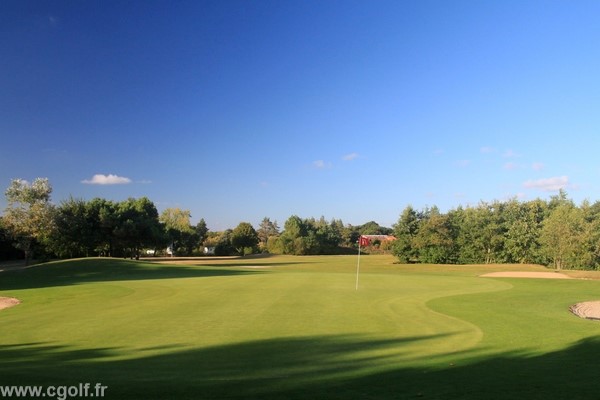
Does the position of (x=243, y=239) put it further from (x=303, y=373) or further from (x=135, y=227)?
(x=303, y=373)

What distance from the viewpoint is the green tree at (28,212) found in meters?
51.4

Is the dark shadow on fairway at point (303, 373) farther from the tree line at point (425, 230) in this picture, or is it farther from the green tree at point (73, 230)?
the green tree at point (73, 230)

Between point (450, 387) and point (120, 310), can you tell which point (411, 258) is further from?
point (450, 387)

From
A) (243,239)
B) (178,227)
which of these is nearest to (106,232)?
(178,227)

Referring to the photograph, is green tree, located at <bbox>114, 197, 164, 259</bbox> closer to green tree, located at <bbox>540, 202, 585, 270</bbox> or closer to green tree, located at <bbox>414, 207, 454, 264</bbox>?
green tree, located at <bbox>414, 207, 454, 264</bbox>

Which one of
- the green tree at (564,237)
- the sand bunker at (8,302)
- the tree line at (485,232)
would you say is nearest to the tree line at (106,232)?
the sand bunker at (8,302)

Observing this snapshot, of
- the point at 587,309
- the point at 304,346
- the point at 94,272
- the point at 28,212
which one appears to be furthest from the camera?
the point at 28,212

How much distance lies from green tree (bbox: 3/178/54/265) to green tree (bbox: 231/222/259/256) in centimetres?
5361

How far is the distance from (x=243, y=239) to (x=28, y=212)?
187ft

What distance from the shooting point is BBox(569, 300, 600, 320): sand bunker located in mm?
17205

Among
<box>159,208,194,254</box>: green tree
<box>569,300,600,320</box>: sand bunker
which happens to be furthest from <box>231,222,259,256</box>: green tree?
<box>569,300,600,320</box>: sand bunker

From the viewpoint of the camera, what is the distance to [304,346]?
11.2 metres

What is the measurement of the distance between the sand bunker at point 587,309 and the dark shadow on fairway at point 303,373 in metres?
6.72

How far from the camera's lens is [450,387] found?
24.1 ft
